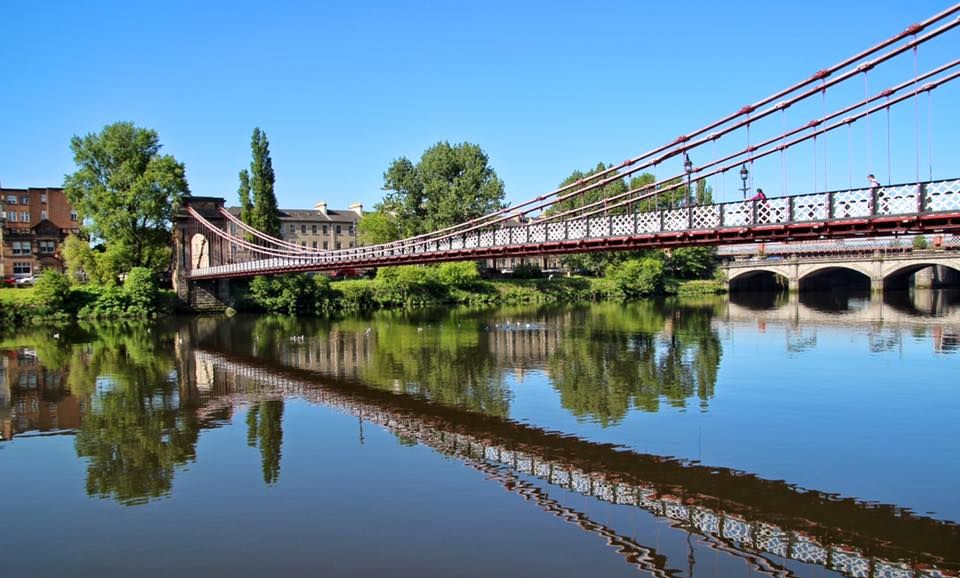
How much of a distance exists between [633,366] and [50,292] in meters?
43.0

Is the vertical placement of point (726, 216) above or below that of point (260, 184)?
below

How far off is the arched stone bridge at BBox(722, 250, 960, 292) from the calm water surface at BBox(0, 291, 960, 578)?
148ft

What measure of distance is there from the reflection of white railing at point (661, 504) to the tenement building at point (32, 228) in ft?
206

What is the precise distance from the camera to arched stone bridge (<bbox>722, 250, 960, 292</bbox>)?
7112 centimetres

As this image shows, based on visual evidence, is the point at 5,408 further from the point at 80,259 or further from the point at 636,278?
the point at 636,278

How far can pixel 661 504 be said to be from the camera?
13117 mm

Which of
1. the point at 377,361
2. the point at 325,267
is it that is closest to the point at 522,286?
the point at 325,267

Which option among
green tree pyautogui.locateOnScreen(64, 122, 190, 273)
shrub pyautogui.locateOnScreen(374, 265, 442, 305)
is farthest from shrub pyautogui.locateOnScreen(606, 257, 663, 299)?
green tree pyautogui.locateOnScreen(64, 122, 190, 273)

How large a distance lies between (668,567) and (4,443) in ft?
51.6

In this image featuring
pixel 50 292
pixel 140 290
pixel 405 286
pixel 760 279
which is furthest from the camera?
pixel 760 279

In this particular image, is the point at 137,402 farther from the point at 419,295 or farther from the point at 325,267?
the point at 419,295

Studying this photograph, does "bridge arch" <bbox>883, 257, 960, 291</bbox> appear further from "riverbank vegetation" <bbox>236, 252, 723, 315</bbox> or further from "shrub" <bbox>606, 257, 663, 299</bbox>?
"shrub" <bbox>606, 257, 663, 299</bbox>

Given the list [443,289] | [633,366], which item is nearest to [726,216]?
→ [633,366]

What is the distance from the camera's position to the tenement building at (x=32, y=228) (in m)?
73.0
